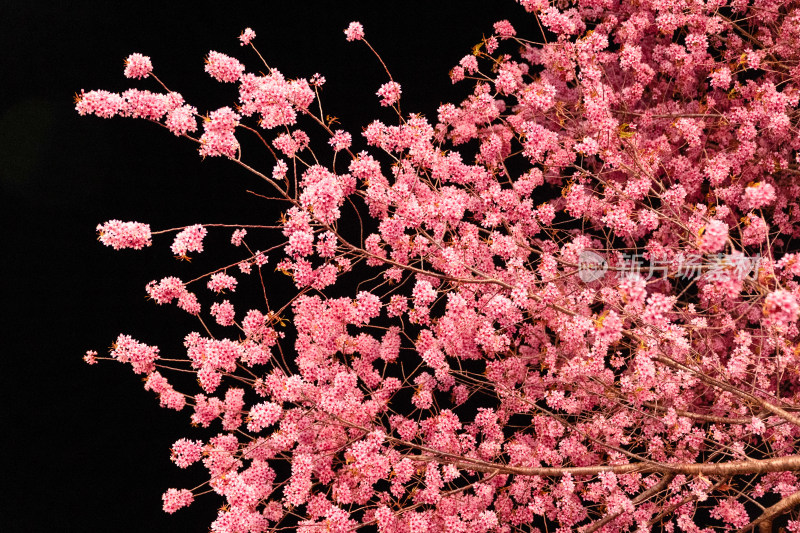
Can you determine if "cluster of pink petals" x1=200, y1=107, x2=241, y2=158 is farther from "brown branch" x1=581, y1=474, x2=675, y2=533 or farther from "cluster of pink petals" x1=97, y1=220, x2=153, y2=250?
"brown branch" x1=581, y1=474, x2=675, y2=533

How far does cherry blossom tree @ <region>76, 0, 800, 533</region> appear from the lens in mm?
3432

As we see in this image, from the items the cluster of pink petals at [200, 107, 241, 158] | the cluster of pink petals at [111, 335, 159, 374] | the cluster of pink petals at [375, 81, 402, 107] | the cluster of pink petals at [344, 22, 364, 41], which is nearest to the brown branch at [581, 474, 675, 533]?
the cluster of pink petals at [375, 81, 402, 107]

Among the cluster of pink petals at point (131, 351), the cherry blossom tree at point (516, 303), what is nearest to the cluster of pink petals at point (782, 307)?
the cherry blossom tree at point (516, 303)

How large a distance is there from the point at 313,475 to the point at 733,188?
497 centimetres

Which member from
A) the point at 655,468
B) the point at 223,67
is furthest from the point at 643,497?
the point at 223,67

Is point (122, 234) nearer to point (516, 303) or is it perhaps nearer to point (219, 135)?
point (219, 135)

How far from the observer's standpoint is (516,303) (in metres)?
3.32

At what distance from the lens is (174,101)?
10.8ft

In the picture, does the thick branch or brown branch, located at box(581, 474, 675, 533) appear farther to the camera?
brown branch, located at box(581, 474, 675, 533)

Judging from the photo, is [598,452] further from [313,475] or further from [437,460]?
[313,475]

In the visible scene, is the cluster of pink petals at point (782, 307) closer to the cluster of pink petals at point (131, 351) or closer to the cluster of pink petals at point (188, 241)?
the cluster of pink petals at point (188, 241)

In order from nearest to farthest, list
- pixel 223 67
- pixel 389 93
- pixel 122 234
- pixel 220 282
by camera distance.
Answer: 1. pixel 122 234
2. pixel 223 67
3. pixel 220 282
4. pixel 389 93

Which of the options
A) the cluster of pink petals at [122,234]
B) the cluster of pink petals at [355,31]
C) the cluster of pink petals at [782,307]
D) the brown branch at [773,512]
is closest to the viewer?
the cluster of pink petals at [782,307]

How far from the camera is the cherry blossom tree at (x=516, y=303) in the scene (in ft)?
11.3
